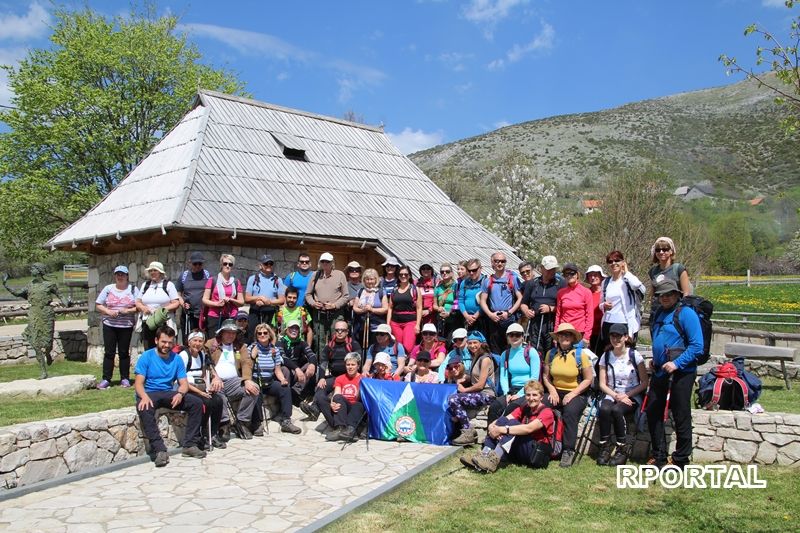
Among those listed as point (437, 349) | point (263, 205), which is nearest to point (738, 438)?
point (437, 349)

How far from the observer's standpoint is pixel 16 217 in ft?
81.6

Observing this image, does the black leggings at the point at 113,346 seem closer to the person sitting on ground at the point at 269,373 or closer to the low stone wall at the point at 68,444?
the person sitting on ground at the point at 269,373

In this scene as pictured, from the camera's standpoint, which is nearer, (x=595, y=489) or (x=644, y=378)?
(x=595, y=489)

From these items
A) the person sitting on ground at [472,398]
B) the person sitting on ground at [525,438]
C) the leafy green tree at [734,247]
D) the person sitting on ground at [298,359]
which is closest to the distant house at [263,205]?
the person sitting on ground at [298,359]

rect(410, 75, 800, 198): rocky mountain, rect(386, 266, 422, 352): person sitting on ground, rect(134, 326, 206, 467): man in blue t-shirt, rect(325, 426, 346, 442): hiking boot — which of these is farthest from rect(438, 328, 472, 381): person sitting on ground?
rect(410, 75, 800, 198): rocky mountain

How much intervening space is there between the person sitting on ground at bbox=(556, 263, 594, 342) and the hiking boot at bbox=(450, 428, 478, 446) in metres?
1.68

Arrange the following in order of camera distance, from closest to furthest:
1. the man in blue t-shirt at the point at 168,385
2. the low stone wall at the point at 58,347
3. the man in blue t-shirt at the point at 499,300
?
the man in blue t-shirt at the point at 168,385 → the man in blue t-shirt at the point at 499,300 → the low stone wall at the point at 58,347

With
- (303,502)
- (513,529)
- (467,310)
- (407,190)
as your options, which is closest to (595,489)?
(513,529)

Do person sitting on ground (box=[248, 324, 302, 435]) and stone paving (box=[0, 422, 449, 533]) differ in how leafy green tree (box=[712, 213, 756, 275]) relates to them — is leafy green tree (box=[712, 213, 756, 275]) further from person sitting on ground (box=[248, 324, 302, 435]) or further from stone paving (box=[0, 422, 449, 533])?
stone paving (box=[0, 422, 449, 533])

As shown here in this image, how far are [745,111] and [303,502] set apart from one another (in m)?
93.2

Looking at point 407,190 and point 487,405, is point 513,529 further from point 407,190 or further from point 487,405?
point 407,190

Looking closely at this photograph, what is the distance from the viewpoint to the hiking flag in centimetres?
801

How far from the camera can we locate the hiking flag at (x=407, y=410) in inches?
315

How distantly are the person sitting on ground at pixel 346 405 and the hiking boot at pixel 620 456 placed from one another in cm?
298
